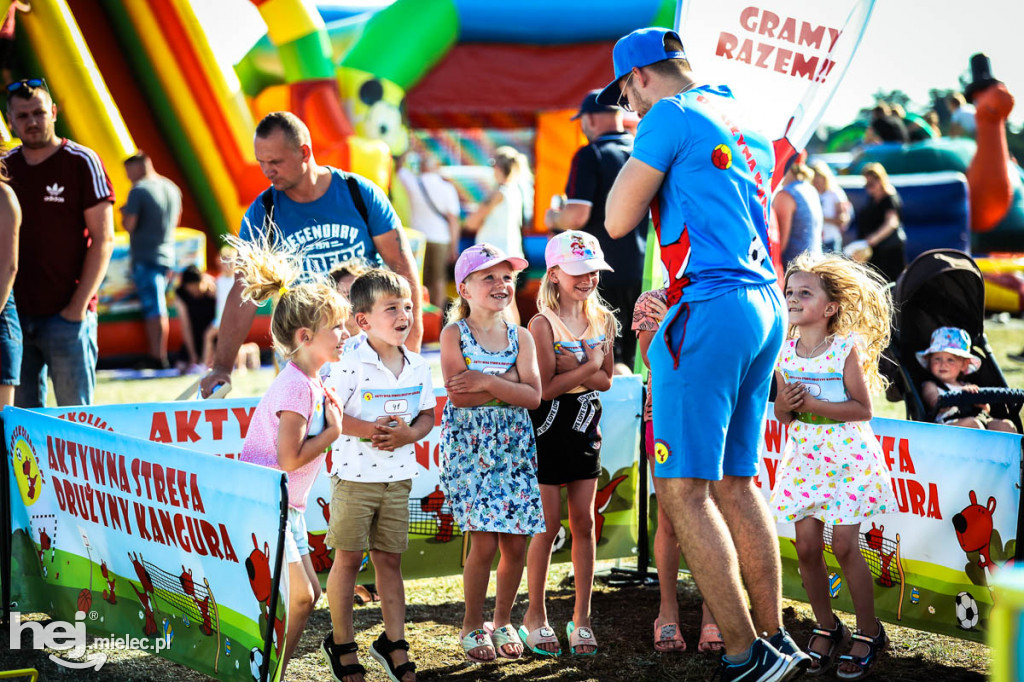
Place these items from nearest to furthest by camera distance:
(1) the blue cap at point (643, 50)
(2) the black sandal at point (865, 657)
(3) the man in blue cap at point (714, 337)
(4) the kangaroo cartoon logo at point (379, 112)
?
(3) the man in blue cap at point (714, 337) < (1) the blue cap at point (643, 50) < (2) the black sandal at point (865, 657) < (4) the kangaroo cartoon logo at point (379, 112)

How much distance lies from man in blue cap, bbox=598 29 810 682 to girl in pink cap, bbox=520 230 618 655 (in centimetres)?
77

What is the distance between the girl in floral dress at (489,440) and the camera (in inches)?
160

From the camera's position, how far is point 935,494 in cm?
417

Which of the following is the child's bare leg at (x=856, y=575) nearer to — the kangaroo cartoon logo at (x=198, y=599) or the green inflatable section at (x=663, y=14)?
the kangaroo cartoon logo at (x=198, y=599)

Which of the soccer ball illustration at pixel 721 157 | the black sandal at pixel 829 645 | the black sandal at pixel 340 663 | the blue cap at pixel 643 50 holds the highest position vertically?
the blue cap at pixel 643 50

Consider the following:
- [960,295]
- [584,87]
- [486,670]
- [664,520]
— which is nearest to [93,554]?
[486,670]

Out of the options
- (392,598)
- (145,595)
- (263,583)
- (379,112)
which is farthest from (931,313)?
(379,112)

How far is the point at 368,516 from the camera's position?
384 cm

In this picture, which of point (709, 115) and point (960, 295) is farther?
point (960, 295)

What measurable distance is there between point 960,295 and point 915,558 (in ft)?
7.48

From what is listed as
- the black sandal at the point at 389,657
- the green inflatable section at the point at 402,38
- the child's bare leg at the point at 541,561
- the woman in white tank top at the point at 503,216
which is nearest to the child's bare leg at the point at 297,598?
the black sandal at the point at 389,657

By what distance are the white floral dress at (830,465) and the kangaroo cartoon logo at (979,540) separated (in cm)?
26

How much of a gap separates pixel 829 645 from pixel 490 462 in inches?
54.7

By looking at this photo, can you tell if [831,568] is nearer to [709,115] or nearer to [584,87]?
[709,115]
